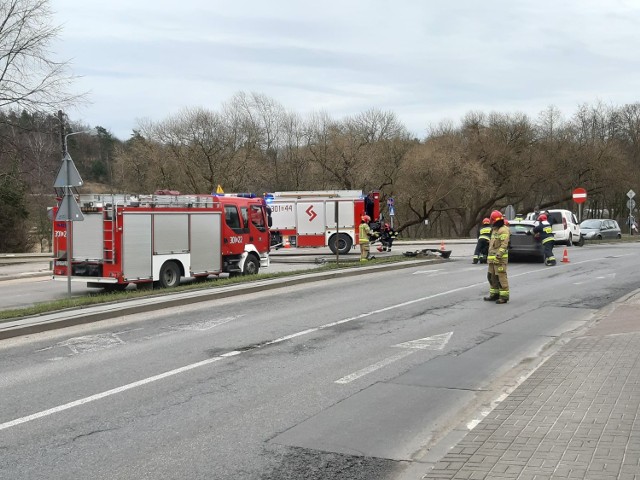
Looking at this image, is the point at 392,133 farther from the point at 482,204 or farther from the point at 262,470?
the point at 262,470

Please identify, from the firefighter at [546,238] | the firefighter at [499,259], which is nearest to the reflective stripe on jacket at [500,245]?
the firefighter at [499,259]

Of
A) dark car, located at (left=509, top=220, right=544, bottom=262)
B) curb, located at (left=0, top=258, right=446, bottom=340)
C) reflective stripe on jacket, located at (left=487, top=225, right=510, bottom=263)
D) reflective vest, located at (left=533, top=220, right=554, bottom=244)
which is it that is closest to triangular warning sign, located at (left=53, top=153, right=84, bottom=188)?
curb, located at (left=0, top=258, right=446, bottom=340)

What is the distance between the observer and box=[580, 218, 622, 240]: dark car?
3894 cm

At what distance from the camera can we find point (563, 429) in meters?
5.07

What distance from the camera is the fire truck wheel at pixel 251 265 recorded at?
1914cm

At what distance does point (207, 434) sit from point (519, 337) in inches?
228

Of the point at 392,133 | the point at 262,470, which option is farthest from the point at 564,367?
the point at 392,133

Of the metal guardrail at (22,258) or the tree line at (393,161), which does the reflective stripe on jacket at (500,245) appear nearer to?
the metal guardrail at (22,258)

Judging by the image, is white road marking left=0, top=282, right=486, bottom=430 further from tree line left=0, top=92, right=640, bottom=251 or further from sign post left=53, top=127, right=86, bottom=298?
tree line left=0, top=92, right=640, bottom=251

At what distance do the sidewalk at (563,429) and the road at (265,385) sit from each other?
1.17ft

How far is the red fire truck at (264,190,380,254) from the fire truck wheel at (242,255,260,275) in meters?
11.2

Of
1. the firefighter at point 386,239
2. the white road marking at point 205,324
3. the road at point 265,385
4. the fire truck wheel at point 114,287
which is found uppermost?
the firefighter at point 386,239

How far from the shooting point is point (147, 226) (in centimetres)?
1602

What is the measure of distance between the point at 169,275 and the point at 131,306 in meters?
4.56
